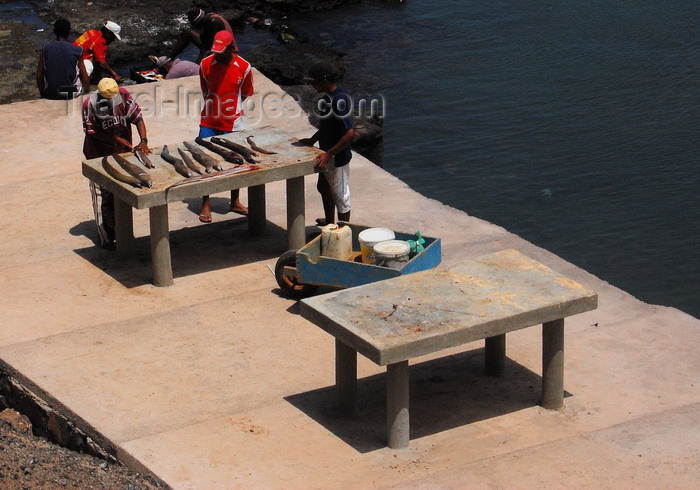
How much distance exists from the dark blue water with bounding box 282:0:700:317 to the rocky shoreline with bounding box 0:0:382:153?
1.96 ft

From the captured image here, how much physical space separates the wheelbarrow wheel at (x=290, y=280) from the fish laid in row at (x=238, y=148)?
98cm

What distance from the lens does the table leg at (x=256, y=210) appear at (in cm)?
1059

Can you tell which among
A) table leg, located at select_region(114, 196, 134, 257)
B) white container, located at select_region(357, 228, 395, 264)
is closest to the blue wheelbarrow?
white container, located at select_region(357, 228, 395, 264)

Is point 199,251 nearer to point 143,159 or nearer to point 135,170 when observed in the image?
point 143,159

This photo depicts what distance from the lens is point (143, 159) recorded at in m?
9.77

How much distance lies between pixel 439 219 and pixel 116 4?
514 inches

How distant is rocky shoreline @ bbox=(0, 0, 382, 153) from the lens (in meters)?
18.3

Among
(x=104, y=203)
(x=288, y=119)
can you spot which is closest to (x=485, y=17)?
(x=288, y=119)

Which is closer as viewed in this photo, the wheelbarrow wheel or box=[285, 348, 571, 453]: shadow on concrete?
box=[285, 348, 571, 453]: shadow on concrete

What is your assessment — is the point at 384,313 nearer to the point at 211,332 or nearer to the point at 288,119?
the point at 211,332

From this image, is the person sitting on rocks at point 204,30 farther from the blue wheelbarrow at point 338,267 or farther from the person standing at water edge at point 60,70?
the blue wheelbarrow at point 338,267

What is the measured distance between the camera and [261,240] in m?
10.7

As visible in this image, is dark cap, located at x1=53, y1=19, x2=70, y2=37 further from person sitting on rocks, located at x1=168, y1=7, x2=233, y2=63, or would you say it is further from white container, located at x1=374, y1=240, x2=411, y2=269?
white container, located at x1=374, y1=240, x2=411, y2=269

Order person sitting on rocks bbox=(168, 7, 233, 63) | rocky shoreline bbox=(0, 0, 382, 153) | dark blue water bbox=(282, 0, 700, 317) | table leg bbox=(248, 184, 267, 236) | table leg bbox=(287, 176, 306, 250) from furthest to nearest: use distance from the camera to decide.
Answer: rocky shoreline bbox=(0, 0, 382, 153) < dark blue water bbox=(282, 0, 700, 317) < person sitting on rocks bbox=(168, 7, 233, 63) < table leg bbox=(248, 184, 267, 236) < table leg bbox=(287, 176, 306, 250)
